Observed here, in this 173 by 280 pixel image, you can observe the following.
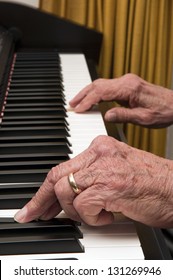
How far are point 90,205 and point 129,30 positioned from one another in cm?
141

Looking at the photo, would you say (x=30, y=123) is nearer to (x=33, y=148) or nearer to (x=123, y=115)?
(x=33, y=148)

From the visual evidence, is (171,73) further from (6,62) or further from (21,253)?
(21,253)

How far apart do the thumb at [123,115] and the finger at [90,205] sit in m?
0.53

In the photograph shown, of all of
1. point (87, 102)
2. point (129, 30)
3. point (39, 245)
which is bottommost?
point (39, 245)

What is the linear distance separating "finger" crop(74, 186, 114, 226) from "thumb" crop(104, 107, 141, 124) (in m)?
0.53

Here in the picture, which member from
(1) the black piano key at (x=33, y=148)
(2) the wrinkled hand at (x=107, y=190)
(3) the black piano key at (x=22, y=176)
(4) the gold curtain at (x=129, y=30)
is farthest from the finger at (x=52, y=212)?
(4) the gold curtain at (x=129, y=30)

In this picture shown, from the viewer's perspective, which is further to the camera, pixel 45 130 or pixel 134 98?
pixel 134 98

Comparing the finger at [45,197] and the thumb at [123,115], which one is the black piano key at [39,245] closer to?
the finger at [45,197]

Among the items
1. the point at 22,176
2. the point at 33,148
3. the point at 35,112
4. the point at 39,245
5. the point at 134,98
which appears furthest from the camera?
the point at 134,98

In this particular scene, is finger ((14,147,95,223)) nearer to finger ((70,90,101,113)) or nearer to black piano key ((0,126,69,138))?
black piano key ((0,126,69,138))

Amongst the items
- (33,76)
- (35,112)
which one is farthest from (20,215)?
(33,76)

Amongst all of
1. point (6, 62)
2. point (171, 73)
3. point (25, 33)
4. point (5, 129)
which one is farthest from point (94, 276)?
point (171, 73)

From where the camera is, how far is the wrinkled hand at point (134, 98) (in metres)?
1.36

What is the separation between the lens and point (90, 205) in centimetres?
76
